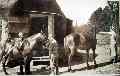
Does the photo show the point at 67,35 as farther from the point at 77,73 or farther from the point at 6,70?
the point at 6,70

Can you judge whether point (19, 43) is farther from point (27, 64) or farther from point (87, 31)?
point (87, 31)

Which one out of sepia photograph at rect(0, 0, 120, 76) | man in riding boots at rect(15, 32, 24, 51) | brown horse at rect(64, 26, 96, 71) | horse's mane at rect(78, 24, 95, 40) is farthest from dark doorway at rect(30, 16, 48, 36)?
horse's mane at rect(78, 24, 95, 40)

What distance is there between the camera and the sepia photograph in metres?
2.40

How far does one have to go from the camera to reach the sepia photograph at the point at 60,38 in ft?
7.88

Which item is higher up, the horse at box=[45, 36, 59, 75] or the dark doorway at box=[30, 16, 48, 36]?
the dark doorway at box=[30, 16, 48, 36]

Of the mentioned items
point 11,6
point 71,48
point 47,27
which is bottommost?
point 71,48

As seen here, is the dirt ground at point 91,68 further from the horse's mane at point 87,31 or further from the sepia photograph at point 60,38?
the horse's mane at point 87,31

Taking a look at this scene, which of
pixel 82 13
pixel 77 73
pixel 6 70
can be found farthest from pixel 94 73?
pixel 6 70

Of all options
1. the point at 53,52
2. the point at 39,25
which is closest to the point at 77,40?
the point at 53,52

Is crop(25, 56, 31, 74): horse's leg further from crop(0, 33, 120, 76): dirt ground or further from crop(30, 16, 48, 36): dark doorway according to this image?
crop(30, 16, 48, 36): dark doorway

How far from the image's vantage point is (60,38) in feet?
7.91

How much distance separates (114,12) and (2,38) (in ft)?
3.67

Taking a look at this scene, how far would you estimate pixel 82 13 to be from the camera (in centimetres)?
241

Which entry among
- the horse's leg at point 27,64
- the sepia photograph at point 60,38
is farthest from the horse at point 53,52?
the horse's leg at point 27,64
